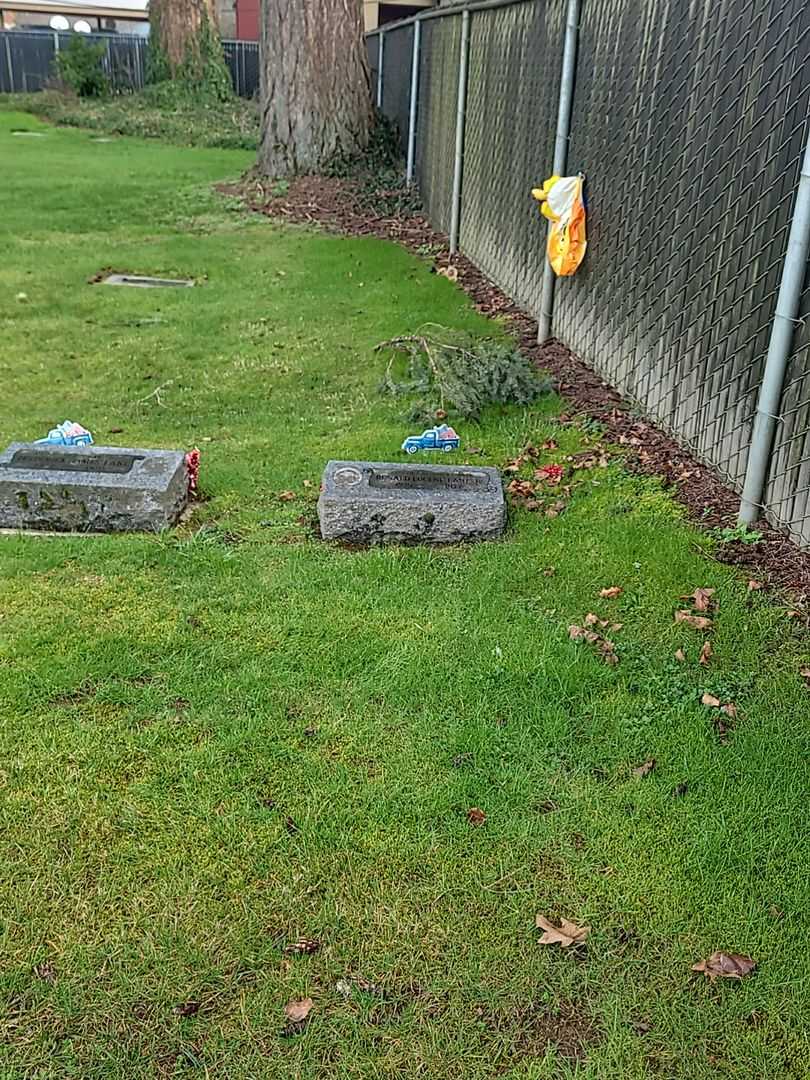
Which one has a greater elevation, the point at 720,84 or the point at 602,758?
the point at 720,84

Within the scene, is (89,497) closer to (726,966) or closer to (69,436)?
(69,436)

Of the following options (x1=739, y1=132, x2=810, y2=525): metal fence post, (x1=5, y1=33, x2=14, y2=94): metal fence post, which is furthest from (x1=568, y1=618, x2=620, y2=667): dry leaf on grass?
(x1=5, y1=33, x2=14, y2=94): metal fence post

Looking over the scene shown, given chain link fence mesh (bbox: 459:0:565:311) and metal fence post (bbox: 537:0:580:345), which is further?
chain link fence mesh (bbox: 459:0:565:311)

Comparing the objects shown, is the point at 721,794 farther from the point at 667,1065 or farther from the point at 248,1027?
the point at 248,1027

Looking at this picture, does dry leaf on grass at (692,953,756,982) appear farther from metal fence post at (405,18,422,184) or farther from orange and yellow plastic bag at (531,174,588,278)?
metal fence post at (405,18,422,184)

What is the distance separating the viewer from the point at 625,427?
5086 millimetres

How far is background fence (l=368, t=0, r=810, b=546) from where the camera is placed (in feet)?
12.2

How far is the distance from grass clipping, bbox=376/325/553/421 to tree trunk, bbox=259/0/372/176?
704 cm

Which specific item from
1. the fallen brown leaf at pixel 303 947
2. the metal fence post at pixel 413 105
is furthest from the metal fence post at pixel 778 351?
the metal fence post at pixel 413 105

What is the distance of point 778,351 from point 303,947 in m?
2.61

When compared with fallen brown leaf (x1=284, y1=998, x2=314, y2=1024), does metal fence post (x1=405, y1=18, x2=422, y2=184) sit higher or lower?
higher

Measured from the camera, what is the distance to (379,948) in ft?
7.36

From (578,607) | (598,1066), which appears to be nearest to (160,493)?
(578,607)

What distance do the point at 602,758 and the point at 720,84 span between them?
2978 millimetres
